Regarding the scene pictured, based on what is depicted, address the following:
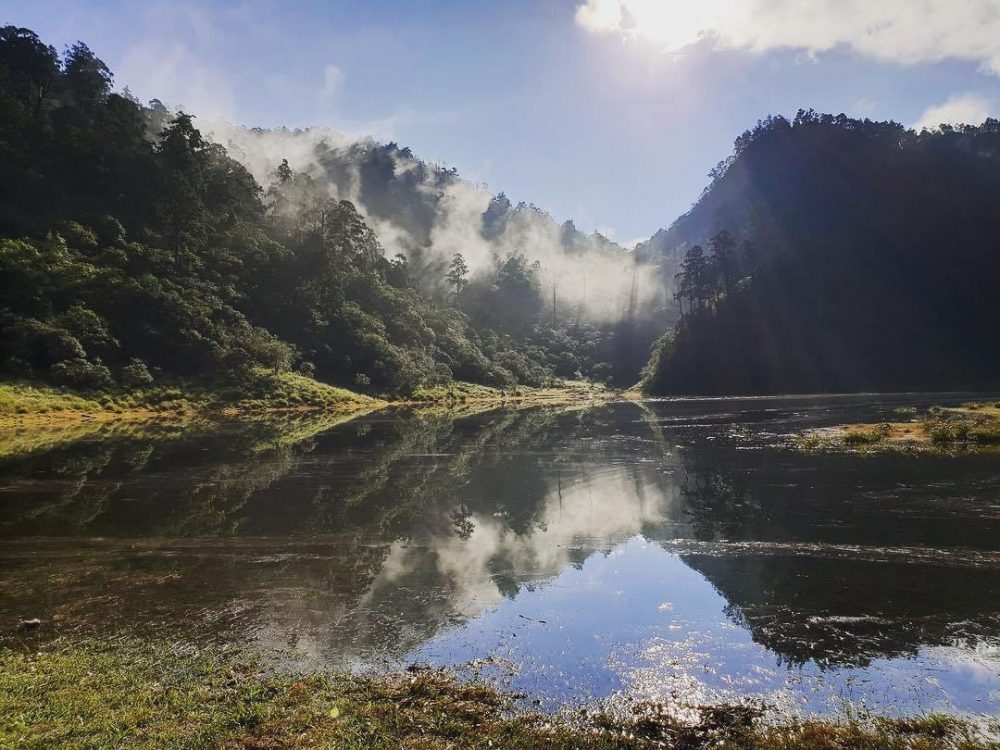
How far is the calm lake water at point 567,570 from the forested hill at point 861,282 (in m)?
97.2

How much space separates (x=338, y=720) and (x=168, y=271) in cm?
9067

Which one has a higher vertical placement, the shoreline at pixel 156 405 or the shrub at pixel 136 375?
the shrub at pixel 136 375

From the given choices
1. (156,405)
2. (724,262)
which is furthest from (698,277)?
(156,405)

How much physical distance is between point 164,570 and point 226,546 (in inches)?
84.3

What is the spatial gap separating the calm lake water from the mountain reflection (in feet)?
0.26

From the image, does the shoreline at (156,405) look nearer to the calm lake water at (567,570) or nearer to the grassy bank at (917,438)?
the calm lake water at (567,570)

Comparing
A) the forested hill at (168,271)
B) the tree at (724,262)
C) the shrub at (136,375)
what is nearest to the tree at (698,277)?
the tree at (724,262)

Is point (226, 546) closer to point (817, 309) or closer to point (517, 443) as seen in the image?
point (517, 443)

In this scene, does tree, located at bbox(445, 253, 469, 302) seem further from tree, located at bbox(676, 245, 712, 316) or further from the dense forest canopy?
tree, located at bbox(676, 245, 712, 316)

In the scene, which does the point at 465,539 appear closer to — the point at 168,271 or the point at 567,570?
the point at 567,570

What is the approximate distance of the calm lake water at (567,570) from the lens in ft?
29.7

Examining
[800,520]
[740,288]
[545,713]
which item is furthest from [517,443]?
[740,288]

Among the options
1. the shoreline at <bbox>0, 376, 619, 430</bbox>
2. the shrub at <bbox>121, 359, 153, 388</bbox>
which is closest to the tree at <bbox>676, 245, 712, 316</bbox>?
the shoreline at <bbox>0, 376, 619, 430</bbox>

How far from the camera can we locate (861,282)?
134500 mm
